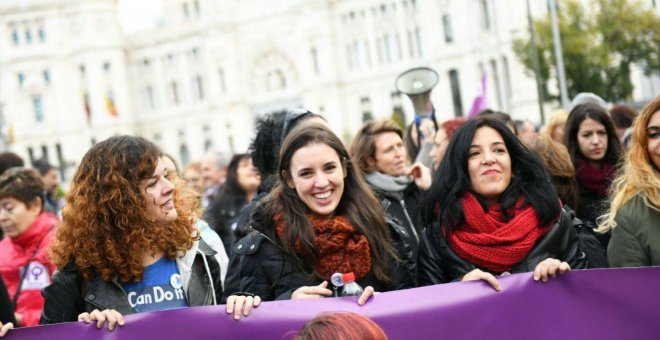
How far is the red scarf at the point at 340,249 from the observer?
3723 millimetres

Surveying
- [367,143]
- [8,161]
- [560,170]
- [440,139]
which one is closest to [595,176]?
[560,170]

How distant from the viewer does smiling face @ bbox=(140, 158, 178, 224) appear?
12.2ft

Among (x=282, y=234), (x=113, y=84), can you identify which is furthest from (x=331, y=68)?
(x=282, y=234)

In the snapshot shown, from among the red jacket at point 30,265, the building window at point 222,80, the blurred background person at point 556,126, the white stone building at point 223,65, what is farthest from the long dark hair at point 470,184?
the building window at point 222,80

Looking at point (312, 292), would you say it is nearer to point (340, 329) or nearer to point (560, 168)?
point (340, 329)

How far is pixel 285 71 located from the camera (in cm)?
5466

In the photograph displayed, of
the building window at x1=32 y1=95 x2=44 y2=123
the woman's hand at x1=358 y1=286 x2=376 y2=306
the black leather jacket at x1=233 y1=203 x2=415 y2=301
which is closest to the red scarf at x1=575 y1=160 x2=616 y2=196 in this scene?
the black leather jacket at x1=233 y1=203 x2=415 y2=301

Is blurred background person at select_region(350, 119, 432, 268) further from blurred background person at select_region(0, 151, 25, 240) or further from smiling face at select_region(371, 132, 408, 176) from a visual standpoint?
blurred background person at select_region(0, 151, 25, 240)

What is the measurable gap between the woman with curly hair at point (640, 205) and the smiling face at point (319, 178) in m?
1.11

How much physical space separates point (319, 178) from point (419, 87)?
4252 millimetres

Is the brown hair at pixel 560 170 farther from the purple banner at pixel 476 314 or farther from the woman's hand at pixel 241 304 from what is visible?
the woman's hand at pixel 241 304

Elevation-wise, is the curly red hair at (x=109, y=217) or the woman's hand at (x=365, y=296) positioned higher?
the curly red hair at (x=109, y=217)

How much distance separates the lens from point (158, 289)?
12.3 ft

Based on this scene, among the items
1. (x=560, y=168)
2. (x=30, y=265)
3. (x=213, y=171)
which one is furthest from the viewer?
(x=213, y=171)
